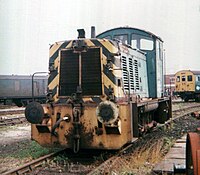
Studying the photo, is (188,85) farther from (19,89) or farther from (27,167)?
(27,167)

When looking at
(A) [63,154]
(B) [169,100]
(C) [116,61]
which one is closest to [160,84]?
(B) [169,100]

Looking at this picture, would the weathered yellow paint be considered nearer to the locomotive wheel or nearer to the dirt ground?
the dirt ground

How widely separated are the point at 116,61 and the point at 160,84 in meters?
3.91

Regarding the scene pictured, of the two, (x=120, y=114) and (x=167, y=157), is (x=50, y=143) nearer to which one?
(x=120, y=114)

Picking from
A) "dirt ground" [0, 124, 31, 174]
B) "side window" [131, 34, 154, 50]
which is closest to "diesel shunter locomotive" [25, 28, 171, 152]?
"dirt ground" [0, 124, 31, 174]

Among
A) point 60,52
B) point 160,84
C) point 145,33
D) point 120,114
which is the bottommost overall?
point 120,114

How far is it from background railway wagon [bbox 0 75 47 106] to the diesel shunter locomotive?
15.9 metres

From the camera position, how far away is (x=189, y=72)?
102 ft

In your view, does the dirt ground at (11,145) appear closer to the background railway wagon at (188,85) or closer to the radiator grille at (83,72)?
the radiator grille at (83,72)

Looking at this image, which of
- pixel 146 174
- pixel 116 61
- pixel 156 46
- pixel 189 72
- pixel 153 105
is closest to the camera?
pixel 146 174

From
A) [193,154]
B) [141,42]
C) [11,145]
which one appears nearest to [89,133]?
[11,145]

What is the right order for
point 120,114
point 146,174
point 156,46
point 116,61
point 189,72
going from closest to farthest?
point 146,174 → point 120,114 → point 116,61 → point 156,46 → point 189,72

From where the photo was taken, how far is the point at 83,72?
21.8 feet

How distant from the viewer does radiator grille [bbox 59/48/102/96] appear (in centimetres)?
657
